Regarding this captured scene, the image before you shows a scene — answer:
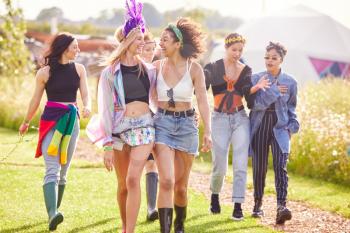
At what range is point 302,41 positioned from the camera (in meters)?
30.7

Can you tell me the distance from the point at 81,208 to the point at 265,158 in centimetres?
210

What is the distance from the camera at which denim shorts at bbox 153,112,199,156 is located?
5703mm

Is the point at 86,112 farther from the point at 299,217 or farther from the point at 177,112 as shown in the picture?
the point at 299,217

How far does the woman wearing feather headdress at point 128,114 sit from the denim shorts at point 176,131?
8 centimetres

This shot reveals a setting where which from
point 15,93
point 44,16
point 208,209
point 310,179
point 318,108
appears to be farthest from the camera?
point 44,16

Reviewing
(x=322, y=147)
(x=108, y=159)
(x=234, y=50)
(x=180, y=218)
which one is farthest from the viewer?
(x=322, y=147)

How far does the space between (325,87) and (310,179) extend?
6.24m

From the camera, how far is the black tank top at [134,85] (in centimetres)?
566

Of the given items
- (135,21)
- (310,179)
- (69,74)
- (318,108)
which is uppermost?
(135,21)

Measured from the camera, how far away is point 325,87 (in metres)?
16.4

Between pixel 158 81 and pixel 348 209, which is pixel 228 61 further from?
pixel 348 209

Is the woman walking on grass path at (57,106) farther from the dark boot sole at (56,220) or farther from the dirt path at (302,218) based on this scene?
the dirt path at (302,218)

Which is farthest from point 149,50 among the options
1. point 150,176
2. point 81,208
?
point 81,208

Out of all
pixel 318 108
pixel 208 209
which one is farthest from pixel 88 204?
pixel 318 108
